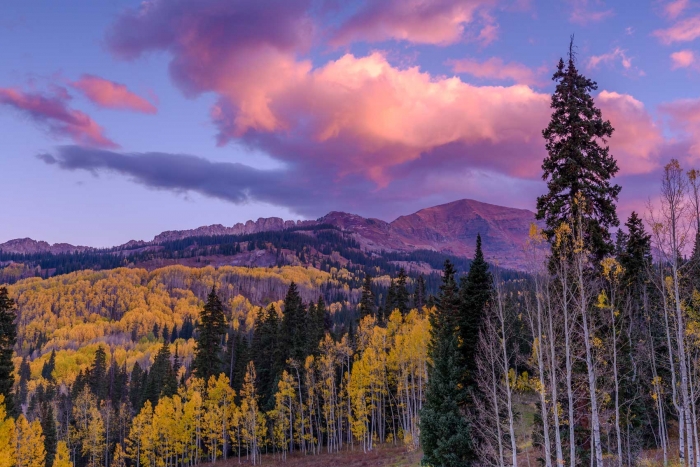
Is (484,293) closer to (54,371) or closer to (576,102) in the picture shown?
(576,102)

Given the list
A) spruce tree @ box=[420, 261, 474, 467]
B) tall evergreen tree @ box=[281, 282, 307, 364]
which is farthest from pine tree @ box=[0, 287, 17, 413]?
spruce tree @ box=[420, 261, 474, 467]

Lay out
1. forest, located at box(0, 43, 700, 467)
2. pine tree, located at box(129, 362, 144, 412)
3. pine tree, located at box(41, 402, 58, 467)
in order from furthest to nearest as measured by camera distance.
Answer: pine tree, located at box(129, 362, 144, 412), pine tree, located at box(41, 402, 58, 467), forest, located at box(0, 43, 700, 467)

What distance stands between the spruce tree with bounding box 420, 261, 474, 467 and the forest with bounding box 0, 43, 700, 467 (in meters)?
0.12

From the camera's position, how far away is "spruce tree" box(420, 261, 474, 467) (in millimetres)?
32719

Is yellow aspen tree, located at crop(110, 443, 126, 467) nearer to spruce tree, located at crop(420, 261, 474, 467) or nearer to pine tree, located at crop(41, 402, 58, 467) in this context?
pine tree, located at crop(41, 402, 58, 467)

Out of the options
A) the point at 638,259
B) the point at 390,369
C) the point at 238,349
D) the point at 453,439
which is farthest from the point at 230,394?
the point at 638,259

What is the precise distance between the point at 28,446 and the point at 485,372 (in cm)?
5203

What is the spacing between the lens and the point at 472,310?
35.3m

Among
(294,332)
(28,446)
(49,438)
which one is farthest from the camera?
(294,332)

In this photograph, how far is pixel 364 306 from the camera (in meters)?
80.5

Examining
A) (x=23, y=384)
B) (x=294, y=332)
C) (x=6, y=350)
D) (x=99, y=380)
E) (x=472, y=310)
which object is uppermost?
(x=472, y=310)

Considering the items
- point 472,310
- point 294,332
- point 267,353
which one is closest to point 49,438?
point 267,353

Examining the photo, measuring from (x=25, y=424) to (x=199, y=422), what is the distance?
22.7 m

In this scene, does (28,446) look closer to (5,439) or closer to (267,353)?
(5,439)
